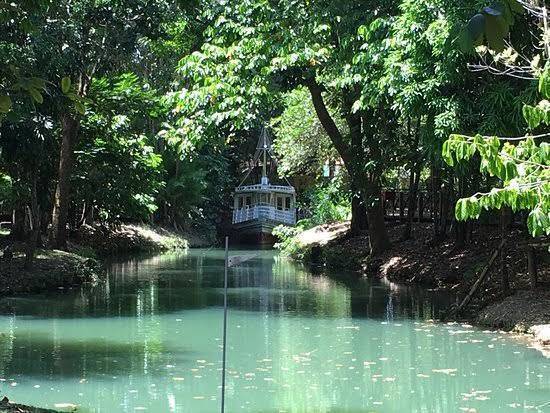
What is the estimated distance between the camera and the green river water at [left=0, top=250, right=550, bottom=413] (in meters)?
8.98

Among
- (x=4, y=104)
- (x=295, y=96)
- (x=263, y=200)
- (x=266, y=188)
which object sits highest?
(x=295, y=96)

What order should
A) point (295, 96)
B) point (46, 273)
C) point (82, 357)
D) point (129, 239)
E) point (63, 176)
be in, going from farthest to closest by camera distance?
point (129, 239) < point (295, 96) < point (63, 176) < point (46, 273) < point (82, 357)

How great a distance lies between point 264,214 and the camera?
50.3 meters

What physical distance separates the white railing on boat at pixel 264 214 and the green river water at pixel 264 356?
31031mm

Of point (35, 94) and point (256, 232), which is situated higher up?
point (256, 232)

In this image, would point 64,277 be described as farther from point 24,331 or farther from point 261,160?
point 261,160

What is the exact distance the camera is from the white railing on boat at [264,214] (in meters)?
50.4

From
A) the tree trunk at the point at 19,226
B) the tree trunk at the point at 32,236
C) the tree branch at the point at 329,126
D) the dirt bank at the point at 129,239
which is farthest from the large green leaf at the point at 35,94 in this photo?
the dirt bank at the point at 129,239

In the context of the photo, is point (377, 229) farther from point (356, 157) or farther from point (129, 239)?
point (129, 239)

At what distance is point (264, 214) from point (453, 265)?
98.6 ft

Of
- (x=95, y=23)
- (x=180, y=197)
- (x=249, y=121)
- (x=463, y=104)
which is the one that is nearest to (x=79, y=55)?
(x=95, y=23)

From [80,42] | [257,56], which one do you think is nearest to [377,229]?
[257,56]

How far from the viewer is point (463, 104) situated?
13.1 metres

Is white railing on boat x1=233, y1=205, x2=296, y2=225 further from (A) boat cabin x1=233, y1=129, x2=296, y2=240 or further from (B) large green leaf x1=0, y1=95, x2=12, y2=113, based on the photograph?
(B) large green leaf x1=0, y1=95, x2=12, y2=113
